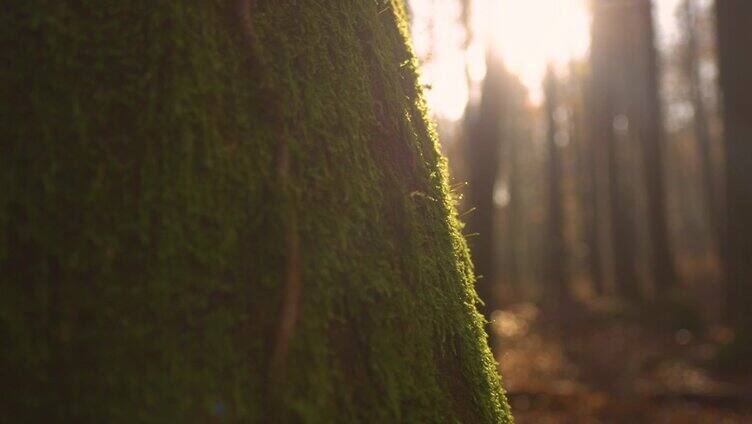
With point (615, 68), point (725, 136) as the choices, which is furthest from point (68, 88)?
point (615, 68)

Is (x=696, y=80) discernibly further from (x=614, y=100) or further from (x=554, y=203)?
(x=614, y=100)

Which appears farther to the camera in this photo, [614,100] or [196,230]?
[614,100]

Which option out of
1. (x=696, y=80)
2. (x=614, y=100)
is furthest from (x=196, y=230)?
(x=696, y=80)

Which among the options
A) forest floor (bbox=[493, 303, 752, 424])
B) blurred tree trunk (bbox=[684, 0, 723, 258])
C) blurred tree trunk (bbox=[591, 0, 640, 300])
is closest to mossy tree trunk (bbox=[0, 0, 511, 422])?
forest floor (bbox=[493, 303, 752, 424])

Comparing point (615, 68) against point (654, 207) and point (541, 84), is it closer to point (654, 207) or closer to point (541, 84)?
point (654, 207)

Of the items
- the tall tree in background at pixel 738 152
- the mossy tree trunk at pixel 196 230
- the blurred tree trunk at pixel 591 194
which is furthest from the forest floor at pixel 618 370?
the mossy tree trunk at pixel 196 230

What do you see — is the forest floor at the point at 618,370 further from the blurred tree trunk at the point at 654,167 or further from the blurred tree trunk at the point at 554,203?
the blurred tree trunk at the point at 554,203
